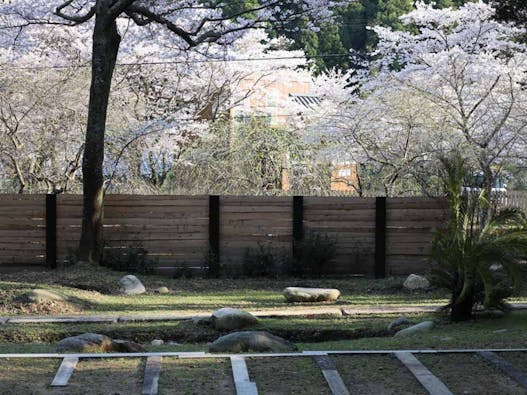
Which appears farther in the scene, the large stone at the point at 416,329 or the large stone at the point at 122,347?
the large stone at the point at 416,329

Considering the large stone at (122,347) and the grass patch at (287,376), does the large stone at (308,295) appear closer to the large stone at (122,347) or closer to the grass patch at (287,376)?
the large stone at (122,347)

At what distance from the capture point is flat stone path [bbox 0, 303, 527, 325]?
10859mm

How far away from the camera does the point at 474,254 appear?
9.80m

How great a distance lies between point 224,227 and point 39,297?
5.14 m

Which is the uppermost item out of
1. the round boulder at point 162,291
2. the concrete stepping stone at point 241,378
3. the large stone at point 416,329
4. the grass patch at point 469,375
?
the grass patch at point 469,375

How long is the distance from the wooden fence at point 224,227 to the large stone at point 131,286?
2300mm

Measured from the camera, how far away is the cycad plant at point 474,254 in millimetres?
9703

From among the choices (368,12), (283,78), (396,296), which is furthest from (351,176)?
(396,296)

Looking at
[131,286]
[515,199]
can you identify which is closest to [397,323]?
[131,286]

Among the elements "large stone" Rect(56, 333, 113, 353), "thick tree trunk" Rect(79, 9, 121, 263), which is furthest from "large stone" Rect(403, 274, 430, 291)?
"large stone" Rect(56, 333, 113, 353)

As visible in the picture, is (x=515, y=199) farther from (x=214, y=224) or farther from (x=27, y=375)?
(x=27, y=375)

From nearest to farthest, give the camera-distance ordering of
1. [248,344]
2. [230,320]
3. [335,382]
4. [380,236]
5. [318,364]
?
[335,382], [318,364], [248,344], [230,320], [380,236]

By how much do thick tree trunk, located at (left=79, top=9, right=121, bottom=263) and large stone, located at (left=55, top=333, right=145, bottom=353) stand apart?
7.33m

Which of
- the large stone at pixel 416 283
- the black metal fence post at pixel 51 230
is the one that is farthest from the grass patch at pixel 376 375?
the black metal fence post at pixel 51 230
